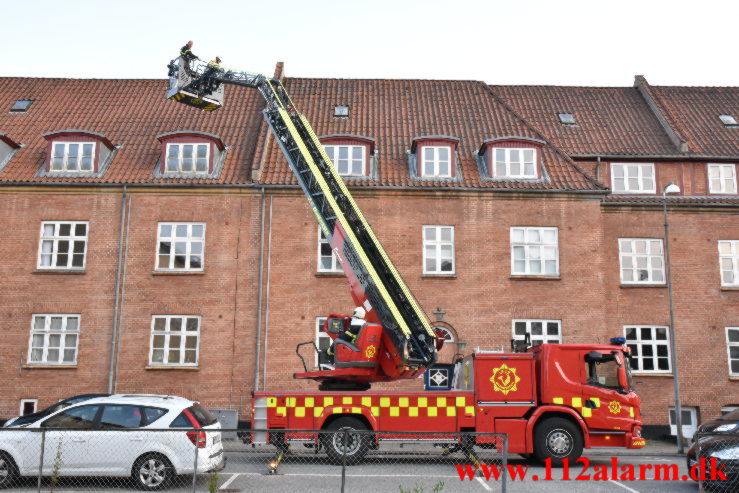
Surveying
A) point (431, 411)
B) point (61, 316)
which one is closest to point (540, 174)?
point (431, 411)

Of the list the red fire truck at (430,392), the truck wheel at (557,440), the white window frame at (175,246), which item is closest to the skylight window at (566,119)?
the red fire truck at (430,392)

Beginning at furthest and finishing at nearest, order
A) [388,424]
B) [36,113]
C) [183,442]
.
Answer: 1. [36,113]
2. [388,424]
3. [183,442]

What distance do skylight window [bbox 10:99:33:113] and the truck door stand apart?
2306 cm

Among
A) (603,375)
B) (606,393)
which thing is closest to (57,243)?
(603,375)

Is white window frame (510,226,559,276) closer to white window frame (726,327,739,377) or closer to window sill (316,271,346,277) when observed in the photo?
window sill (316,271,346,277)

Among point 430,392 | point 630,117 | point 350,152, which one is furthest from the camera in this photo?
point 630,117

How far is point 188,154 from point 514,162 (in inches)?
440

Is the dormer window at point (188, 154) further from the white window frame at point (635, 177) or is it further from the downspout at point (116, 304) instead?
the white window frame at point (635, 177)

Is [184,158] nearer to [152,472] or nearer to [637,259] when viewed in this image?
[152,472]

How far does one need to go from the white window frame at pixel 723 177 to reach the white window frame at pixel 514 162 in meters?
6.48

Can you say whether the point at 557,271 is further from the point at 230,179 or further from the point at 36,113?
the point at 36,113

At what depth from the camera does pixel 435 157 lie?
2497cm

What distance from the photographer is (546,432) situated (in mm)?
15281

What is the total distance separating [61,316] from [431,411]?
1387 cm
